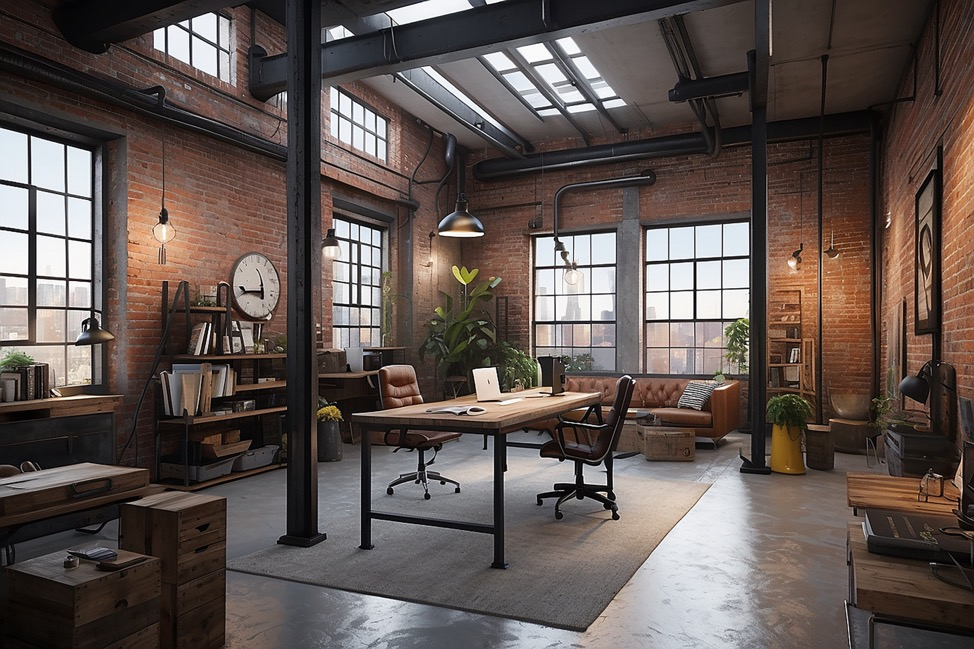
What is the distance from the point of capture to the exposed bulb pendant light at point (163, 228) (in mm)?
5879

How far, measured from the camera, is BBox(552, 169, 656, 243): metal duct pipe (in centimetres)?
1003

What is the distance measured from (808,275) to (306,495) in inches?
303

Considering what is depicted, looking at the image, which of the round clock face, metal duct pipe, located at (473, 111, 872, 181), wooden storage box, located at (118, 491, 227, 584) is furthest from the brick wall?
the round clock face

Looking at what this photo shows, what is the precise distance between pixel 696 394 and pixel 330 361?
467 centimetres

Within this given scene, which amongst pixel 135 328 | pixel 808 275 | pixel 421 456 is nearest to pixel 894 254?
pixel 808 275

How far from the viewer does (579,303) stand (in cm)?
1084

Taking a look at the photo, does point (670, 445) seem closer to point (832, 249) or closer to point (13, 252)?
point (832, 249)

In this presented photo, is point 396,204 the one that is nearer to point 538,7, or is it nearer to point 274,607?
point 538,7

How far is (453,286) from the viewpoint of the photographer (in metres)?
11.1

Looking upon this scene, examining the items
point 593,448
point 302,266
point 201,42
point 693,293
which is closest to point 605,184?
point 693,293

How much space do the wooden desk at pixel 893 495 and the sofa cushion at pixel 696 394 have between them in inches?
191

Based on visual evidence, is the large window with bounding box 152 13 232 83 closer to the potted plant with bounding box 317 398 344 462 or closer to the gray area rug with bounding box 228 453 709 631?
the potted plant with bounding box 317 398 344 462

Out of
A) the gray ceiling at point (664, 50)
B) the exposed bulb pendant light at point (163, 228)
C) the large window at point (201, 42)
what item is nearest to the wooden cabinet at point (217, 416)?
the exposed bulb pendant light at point (163, 228)

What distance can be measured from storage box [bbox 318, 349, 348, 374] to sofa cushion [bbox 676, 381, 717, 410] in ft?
A: 14.4
